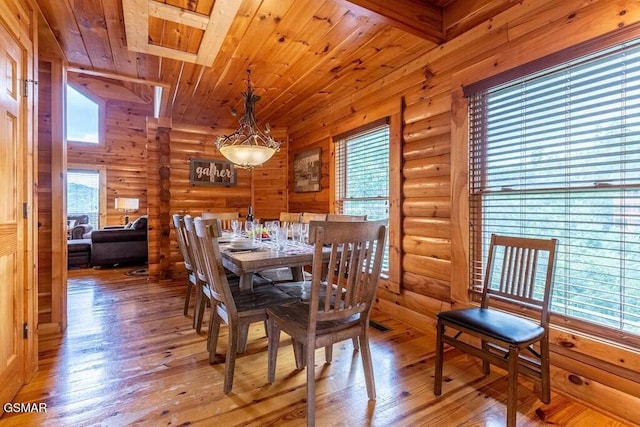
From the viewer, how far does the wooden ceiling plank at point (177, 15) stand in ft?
7.29

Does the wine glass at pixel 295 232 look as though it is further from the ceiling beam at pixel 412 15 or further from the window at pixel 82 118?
the window at pixel 82 118

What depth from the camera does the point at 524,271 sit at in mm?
1892

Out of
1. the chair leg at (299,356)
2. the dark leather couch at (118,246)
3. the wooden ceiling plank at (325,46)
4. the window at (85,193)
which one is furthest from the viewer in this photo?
the window at (85,193)

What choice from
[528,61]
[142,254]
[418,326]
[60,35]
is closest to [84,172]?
[142,254]

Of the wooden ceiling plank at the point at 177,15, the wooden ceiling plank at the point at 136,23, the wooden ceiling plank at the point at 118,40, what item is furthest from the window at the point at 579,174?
the wooden ceiling plank at the point at 118,40

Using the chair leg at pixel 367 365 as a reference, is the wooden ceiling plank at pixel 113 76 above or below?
above

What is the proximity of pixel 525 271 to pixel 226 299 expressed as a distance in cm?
179

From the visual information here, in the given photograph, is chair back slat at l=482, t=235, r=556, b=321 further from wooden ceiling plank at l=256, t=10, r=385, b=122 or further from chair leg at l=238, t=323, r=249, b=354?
wooden ceiling plank at l=256, t=10, r=385, b=122

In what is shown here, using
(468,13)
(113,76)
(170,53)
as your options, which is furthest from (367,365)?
(113,76)

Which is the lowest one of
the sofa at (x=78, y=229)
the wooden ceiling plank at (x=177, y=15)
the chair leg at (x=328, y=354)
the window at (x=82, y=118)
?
the chair leg at (x=328, y=354)

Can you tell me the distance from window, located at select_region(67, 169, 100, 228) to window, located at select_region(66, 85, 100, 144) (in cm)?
86

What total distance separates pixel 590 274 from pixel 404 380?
126 cm

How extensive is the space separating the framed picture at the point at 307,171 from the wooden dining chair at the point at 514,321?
285 centimetres

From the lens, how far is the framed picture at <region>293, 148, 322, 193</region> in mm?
4508
